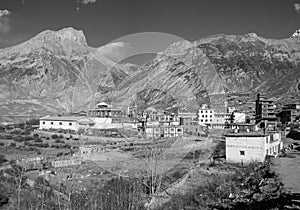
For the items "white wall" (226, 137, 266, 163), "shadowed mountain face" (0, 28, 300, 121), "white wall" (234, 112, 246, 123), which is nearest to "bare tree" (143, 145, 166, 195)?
"white wall" (226, 137, 266, 163)

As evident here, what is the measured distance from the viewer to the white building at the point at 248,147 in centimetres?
1134

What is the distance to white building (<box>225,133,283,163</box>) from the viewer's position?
37.2ft

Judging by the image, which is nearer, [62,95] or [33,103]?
[33,103]

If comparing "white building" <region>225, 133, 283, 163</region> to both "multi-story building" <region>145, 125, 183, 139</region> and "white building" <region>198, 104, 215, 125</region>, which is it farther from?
"white building" <region>198, 104, 215, 125</region>

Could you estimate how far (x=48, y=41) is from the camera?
105125 mm

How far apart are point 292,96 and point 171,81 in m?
52.0

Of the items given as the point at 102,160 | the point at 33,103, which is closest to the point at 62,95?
the point at 33,103

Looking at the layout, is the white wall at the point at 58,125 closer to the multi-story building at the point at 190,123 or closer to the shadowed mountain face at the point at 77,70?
the shadowed mountain face at the point at 77,70

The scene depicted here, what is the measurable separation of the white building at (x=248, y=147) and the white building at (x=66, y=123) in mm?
19728

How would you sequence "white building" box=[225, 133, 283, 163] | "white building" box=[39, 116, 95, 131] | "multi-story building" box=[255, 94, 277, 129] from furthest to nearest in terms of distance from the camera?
"multi-story building" box=[255, 94, 277, 129] < "white building" box=[39, 116, 95, 131] < "white building" box=[225, 133, 283, 163]

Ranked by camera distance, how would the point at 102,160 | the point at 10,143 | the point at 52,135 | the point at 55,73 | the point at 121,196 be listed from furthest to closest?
the point at 55,73
the point at 52,135
the point at 10,143
the point at 102,160
the point at 121,196

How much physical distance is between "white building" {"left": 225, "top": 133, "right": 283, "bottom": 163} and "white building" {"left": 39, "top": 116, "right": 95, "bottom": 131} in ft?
64.7

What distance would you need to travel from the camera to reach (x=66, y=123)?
3083 cm

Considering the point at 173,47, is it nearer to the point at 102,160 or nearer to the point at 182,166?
the point at 182,166
